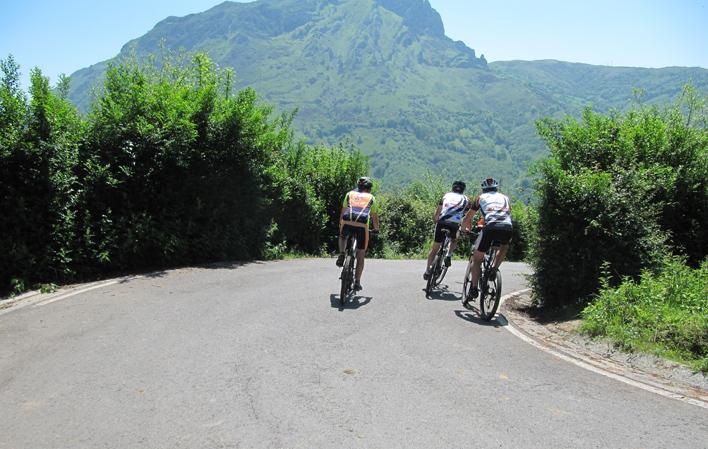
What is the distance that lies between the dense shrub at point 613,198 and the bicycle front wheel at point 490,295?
54.2 inches

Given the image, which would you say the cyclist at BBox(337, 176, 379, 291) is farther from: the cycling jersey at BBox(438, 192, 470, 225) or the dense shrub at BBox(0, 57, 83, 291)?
the dense shrub at BBox(0, 57, 83, 291)

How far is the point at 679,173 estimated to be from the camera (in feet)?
34.8

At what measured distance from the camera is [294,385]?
5199 mm

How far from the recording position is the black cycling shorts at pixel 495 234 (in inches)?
330

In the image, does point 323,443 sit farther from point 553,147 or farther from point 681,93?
point 681,93

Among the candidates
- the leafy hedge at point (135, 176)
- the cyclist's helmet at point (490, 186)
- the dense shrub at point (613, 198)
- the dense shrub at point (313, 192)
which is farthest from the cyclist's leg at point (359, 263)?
the dense shrub at point (313, 192)

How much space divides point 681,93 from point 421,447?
42.9ft

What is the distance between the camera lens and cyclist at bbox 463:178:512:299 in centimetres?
840

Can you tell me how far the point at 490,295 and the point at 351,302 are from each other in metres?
2.28

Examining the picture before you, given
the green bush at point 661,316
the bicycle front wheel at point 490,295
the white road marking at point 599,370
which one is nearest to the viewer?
the white road marking at point 599,370

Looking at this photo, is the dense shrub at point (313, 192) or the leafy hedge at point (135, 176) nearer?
the leafy hedge at point (135, 176)

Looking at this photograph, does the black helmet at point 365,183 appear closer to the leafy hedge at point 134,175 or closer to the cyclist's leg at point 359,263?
the cyclist's leg at point 359,263

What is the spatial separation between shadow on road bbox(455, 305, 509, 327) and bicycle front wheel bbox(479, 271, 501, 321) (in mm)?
101

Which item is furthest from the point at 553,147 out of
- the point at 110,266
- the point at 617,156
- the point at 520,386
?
the point at 110,266
